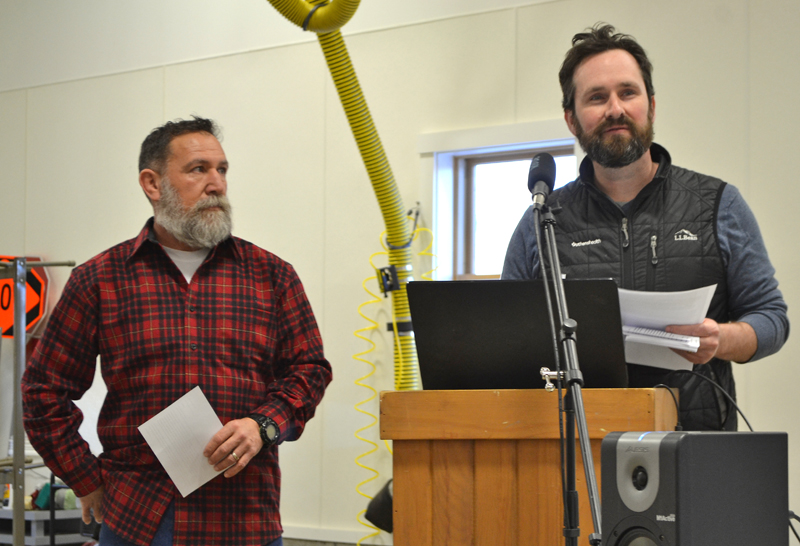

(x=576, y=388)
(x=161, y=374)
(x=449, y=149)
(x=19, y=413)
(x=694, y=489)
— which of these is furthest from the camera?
(x=449, y=149)

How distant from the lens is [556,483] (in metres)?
1.41

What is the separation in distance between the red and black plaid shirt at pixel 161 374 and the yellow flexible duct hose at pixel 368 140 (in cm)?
134

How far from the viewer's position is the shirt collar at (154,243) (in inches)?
78.8

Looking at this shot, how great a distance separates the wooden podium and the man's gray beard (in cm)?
75

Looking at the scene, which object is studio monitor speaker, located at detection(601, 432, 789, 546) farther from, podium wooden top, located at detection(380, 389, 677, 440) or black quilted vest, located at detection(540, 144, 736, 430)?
black quilted vest, located at detection(540, 144, 736, 430)

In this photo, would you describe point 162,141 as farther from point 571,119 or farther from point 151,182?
point 571,119

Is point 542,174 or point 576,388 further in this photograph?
point 542,174

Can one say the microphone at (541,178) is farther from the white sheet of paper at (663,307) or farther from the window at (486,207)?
the window at (486,207)

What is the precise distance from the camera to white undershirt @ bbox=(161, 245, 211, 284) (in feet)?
6.79

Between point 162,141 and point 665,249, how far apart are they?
133cm

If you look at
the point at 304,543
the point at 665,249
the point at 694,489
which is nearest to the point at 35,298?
the point at 304,543

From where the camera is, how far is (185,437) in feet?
5.93

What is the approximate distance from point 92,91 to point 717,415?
4.20 meters

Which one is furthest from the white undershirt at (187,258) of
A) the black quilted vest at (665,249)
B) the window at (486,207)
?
the window at (486,207)
